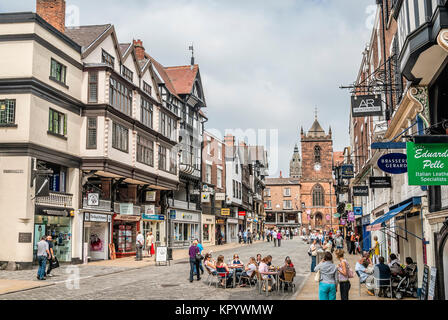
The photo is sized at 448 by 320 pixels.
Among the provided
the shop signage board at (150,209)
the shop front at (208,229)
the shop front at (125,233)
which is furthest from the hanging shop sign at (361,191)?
→ the shop front at (208,229)

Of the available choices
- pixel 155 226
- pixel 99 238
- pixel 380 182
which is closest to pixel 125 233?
pixel 99 238

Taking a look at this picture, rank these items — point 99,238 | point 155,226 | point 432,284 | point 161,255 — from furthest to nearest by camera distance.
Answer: point 155,226 < point 99,238 < point 161,255 < point 432,284

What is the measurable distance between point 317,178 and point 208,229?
67.9 m

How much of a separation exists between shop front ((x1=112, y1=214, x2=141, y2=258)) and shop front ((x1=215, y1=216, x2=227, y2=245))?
19.2m

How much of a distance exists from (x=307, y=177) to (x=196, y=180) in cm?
7228

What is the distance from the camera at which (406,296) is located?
1486 centimetres

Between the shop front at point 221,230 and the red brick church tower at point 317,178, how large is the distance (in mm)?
54858

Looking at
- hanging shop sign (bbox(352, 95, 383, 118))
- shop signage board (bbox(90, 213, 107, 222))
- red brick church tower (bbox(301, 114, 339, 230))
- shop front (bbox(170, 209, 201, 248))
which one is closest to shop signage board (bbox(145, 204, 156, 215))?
shop front (bbox(170, 209, 201, 248))

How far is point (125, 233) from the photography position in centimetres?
3231

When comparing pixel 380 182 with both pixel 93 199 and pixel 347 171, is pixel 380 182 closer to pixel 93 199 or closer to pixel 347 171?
pixel 347 171

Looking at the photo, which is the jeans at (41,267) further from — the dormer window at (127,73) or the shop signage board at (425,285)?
the dormer window at (127,73)

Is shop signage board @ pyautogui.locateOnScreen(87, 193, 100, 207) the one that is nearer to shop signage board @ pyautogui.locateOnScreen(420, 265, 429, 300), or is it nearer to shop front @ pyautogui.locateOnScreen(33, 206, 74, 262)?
shop front @ pyautogui.locateOnScreen(33, 206, 74, 262)
